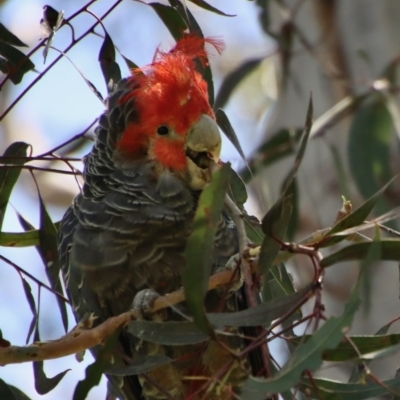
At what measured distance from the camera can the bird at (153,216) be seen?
1641 millimetres

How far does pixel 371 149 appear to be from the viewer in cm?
241

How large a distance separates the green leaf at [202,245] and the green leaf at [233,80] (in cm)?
177

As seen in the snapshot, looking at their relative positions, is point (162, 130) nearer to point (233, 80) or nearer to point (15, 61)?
point (15, 61)

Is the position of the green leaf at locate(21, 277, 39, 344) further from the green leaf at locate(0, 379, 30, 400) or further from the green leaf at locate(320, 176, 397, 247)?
the green leaf at locate(320, 176, 397, 247)

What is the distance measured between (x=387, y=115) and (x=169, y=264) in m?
1.27

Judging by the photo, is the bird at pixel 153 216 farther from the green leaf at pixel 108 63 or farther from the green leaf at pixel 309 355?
the green leaf at pixel 309 355

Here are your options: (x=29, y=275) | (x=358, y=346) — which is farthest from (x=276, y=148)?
(x=358, y=346)

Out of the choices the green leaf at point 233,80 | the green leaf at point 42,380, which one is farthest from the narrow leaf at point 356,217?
the green leaf at point 233,80

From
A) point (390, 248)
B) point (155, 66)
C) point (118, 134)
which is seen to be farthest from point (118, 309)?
point (390, 248)

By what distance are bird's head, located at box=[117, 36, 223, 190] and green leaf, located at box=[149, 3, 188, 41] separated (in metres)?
0.04

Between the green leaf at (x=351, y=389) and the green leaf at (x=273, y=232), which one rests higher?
the green leaf at (x=273, y=232)

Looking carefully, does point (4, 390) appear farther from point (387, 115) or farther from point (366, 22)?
point (366, 22)

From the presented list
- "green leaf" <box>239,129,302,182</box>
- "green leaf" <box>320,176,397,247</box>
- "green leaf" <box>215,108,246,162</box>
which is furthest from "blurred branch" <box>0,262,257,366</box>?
"green leaf" <box>239,129,302,182</box>

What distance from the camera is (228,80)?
2832 mm
